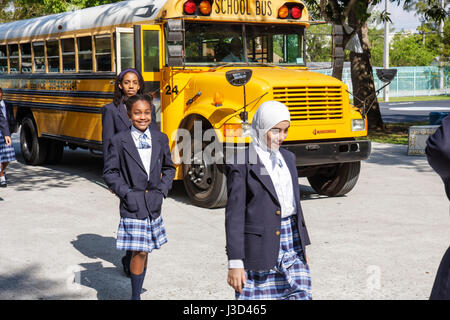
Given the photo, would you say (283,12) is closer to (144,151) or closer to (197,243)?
(197,243)

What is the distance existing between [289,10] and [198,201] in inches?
117

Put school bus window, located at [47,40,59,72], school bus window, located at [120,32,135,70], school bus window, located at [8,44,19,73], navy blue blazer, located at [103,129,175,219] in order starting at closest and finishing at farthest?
navy blue blazer, located at [103,129,175,219] < school bus window, located at [120,32,135,70] < school bus window, located at [47,40,59,72] < school bus window, located at [8,44,19,73]

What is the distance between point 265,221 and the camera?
3.44 meters

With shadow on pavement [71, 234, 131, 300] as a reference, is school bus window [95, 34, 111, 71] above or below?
above

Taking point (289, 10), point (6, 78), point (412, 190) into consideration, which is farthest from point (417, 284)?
point (6, 78)

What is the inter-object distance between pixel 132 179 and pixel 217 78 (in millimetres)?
3804

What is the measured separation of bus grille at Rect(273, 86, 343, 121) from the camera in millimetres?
8117

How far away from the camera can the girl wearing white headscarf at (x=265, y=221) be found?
3.40m

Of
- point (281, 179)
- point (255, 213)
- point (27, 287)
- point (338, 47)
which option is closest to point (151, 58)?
point (338, 47)

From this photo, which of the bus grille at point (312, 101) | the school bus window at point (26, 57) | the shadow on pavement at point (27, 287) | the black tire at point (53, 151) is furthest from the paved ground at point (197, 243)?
the school bus window at point (26, 57)

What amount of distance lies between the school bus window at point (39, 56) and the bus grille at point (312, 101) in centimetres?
562

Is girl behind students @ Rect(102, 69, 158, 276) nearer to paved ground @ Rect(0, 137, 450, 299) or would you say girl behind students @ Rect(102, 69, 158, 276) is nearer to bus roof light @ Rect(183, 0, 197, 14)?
paved ground @ Rect(0, 137, 450, 299)

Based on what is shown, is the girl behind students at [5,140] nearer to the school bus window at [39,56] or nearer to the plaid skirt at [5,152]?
the plaid skirt at [5,152]

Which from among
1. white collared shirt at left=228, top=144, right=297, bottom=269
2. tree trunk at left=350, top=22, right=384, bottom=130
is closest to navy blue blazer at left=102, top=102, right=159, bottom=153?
white collared shirt at left=228, top=144, right=297, bottom=269
